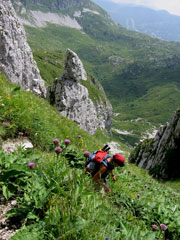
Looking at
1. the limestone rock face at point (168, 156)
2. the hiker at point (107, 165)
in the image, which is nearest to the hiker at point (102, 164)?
the hiker at point (107, 165)

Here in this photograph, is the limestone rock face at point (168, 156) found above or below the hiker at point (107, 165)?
below

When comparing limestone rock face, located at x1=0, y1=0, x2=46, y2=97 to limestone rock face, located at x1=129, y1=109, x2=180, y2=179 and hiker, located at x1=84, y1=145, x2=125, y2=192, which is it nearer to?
limestone rock face, located at x1=129, y1=109, x2=180, y2=179

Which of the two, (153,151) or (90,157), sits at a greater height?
(90,157)

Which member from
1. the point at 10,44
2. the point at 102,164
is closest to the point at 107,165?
the point at 102,164

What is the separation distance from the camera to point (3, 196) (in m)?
4.30

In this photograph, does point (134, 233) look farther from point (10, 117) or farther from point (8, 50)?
point (8, 50)

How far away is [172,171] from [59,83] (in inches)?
1252

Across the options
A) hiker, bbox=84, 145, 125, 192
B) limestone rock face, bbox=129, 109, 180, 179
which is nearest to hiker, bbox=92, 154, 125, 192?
hiker, bbox=84, 145, 125, 192

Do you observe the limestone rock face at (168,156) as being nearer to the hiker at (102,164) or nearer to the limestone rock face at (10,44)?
the limestone rock face at (10,44)

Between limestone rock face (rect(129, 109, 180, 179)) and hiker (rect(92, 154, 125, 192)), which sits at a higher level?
hiker (rect(92, 154, 125, 192))

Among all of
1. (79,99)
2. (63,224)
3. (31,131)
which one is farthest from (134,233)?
(79,99)

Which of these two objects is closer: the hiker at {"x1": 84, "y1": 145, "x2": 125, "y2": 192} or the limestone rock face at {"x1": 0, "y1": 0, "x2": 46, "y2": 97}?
the hiker at {"x1": 84, "y1": 145, "x2": 125, "y2": 192}

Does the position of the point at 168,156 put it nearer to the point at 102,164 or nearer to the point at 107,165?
the point at 107,165

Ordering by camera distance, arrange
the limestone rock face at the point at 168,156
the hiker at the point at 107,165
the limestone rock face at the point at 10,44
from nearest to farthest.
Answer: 1. the hiker at the point at 107,165
2. the limestone rock face at the point at 168,156
3. the limestone rock face at the point at 10,44
